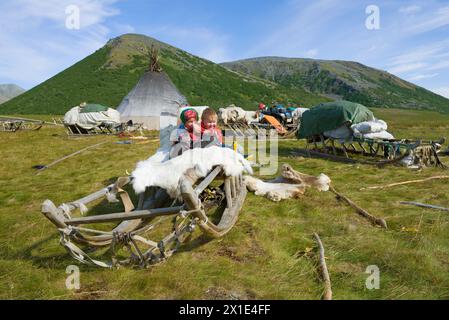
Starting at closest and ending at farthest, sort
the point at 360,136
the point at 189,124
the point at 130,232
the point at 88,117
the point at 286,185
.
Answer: the point at 130,232
the point at 189,124
the point at 286,185
the point at 360,136
the point at 88,117

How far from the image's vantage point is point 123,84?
74875 millimetres

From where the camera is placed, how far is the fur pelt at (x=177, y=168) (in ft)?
15.6

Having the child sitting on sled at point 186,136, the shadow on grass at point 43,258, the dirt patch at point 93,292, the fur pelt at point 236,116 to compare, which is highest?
the fur pelt at point 236,116

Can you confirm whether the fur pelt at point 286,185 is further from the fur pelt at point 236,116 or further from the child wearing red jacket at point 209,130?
the fur pelt at point 236,116

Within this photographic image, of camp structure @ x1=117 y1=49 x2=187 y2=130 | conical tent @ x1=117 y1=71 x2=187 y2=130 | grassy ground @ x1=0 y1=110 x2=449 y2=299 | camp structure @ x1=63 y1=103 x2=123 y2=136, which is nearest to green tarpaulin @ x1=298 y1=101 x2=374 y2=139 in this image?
grassy ground @ x1=0 y1=110 x2=449 y2=299

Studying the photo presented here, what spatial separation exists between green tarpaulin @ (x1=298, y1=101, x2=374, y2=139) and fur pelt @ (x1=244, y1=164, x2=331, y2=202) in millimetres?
6119

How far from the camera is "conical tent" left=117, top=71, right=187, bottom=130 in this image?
29312 millimetres

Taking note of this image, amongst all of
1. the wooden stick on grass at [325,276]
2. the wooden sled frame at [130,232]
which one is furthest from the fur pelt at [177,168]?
the wooden stick on grass at [325,276]

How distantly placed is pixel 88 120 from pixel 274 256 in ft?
73.8

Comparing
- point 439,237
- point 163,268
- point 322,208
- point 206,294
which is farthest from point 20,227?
point 439,237

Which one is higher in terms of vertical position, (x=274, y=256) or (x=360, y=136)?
(x=360, y=136)

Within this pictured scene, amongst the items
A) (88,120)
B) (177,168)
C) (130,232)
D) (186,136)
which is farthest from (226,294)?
(88,120)

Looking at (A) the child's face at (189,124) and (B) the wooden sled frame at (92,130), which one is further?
(B) the wooden sled frame at (92,130)

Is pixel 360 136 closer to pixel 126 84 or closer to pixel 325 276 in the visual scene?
pixel 325 276
